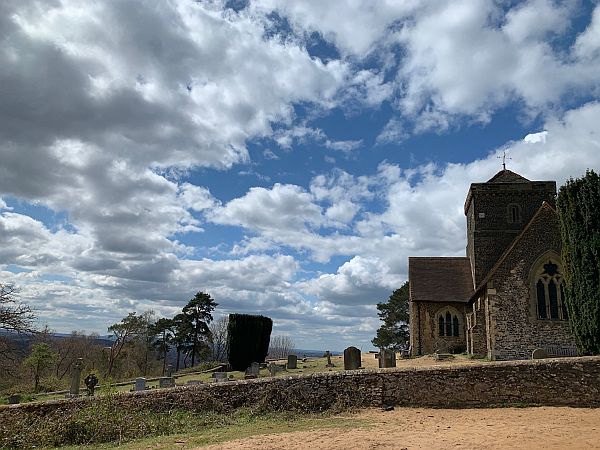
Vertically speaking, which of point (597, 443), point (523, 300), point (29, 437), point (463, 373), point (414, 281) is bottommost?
point (29, 437)

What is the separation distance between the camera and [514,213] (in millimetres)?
32594

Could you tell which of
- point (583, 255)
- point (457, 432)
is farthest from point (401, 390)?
point (583, 255)

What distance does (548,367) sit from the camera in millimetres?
12820

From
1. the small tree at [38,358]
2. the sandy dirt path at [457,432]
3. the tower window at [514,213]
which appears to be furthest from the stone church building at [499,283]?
the small tree at [38,358]

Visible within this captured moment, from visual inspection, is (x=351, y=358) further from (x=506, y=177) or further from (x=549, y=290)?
(x=506, y=177)

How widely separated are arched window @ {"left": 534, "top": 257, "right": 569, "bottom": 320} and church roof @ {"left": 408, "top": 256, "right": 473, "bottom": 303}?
6.93 meters

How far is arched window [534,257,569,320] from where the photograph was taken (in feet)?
81.8

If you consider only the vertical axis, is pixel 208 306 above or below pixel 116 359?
above

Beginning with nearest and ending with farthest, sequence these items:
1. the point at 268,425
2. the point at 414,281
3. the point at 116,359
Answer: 1. the point at 268,425
2. the point at 414,281
3. the point at 116,359

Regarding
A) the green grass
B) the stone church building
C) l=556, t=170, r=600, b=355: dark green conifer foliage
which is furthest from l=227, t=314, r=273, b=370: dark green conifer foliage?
l=556, t=170, r=600, b=355: dark green conifer foliage

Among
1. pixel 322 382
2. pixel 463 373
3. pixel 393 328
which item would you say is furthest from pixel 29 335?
pixel 393 328

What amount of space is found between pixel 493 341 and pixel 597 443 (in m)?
17.0

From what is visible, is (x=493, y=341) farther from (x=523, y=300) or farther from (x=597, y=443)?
(x=597, y=443)

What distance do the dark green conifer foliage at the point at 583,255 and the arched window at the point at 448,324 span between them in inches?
596
